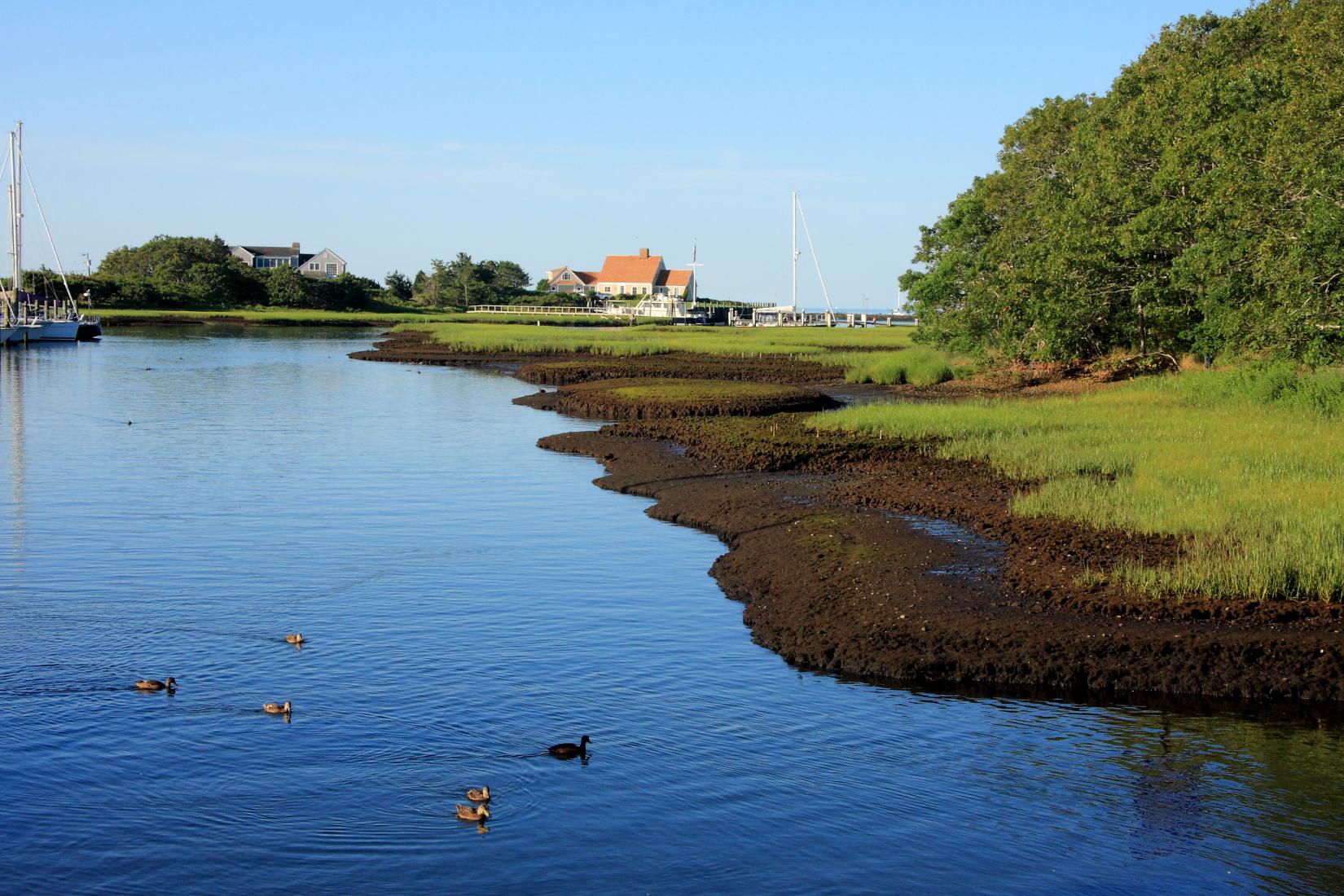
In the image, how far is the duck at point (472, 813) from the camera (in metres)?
11.8

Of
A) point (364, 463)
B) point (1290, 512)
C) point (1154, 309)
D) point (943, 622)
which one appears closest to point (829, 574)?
point (943, 622)

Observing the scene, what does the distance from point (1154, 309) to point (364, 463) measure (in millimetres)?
26920

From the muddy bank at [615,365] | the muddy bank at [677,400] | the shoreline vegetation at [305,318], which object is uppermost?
the shoreline vegetation at [305,318]

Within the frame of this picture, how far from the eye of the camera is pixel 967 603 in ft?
60.0

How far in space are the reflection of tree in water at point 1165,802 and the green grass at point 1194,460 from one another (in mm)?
4612

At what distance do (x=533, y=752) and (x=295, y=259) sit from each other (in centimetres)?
19244

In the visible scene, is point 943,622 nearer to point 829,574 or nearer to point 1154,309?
point 829,574

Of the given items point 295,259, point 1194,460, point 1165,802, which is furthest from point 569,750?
point 295,259

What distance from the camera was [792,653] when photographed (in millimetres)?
17250

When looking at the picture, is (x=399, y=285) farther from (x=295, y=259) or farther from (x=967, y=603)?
(x=967, y=603)

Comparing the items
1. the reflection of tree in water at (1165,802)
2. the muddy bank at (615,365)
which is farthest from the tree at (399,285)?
the reflection of tree in water at (1165,802)

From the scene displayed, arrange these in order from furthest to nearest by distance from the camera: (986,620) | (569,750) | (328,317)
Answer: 1. (328,317)
2. (986,620)
3. (569,750)

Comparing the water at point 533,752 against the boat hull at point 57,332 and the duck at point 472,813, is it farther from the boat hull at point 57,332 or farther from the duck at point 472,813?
the boat hull at point 57,332

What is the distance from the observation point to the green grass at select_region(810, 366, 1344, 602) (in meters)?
18.0
